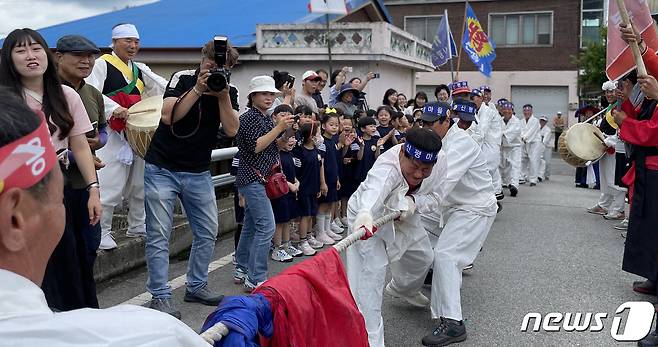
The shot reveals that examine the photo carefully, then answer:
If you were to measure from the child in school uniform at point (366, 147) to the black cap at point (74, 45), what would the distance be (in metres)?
4.33

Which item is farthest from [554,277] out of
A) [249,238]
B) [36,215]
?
[36,215]

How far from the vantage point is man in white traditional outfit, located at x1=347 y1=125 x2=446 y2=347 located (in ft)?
12.6

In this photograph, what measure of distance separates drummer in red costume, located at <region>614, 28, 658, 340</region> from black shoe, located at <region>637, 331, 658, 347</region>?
1.07 meters

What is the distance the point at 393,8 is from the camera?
98.3ft

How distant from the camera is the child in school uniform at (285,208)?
243 inches

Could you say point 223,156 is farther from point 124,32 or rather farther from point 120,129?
point 124,32

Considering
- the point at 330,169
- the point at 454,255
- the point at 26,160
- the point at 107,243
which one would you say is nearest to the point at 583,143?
the point at 330,169

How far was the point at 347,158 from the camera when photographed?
25.8ft

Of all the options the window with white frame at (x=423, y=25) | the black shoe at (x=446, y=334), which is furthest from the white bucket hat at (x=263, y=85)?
the window with white frame at (x=423, y=25)

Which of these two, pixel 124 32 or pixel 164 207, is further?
pixel 124 32

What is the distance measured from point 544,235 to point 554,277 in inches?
85.4

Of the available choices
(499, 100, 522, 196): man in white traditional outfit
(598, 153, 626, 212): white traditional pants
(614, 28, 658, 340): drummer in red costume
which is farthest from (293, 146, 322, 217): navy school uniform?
(499, 100, 522, 196): man in white traditional outfit

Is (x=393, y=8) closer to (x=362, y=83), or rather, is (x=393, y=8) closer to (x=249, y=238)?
(x=362, y=83)

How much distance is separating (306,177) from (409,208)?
2755 mm
